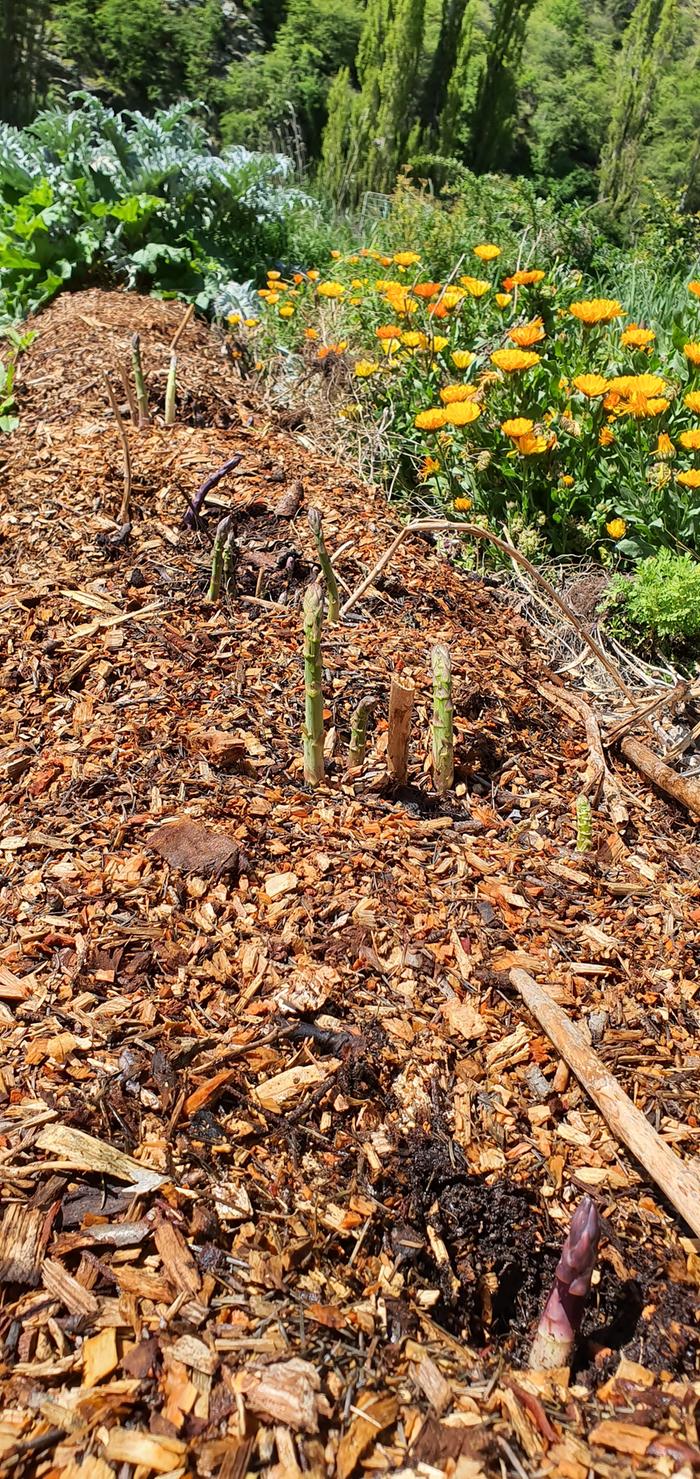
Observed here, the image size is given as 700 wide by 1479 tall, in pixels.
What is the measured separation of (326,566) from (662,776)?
A: 1011 mm

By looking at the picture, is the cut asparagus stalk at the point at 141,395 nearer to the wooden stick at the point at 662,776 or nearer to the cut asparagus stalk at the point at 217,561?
the cut asparagus stalk at the point at 217,561

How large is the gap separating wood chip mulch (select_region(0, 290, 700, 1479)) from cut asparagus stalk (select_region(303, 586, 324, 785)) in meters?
0.07

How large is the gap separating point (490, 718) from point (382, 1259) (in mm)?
1413

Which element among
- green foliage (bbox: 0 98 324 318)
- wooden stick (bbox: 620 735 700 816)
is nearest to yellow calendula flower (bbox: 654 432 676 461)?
wooden stick (bbox: 620 735 700 816)

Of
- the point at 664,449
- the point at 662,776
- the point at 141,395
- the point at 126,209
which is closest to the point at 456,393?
the point at 664,449

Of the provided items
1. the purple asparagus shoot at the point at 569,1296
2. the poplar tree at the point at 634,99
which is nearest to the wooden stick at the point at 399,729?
the purple asparagus shoot at the point at 569,1296

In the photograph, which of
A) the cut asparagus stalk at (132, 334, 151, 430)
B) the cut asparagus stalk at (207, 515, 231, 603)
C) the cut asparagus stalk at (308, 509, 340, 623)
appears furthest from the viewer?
the cut asparagus stalk at (132, 334, 151, 430)

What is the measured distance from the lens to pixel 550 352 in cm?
403

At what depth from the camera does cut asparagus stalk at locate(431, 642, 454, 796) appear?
1.97 meters

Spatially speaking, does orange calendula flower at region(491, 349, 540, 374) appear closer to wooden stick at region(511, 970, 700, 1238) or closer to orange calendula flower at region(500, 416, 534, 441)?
orange calendula flower at region(500, 416, 534, 441)

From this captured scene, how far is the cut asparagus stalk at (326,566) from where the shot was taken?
2146 mm

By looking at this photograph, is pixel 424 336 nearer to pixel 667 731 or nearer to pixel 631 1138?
pixel 667 731

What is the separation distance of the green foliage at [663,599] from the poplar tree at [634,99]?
14.2 m

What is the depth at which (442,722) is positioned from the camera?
6.76 ft
